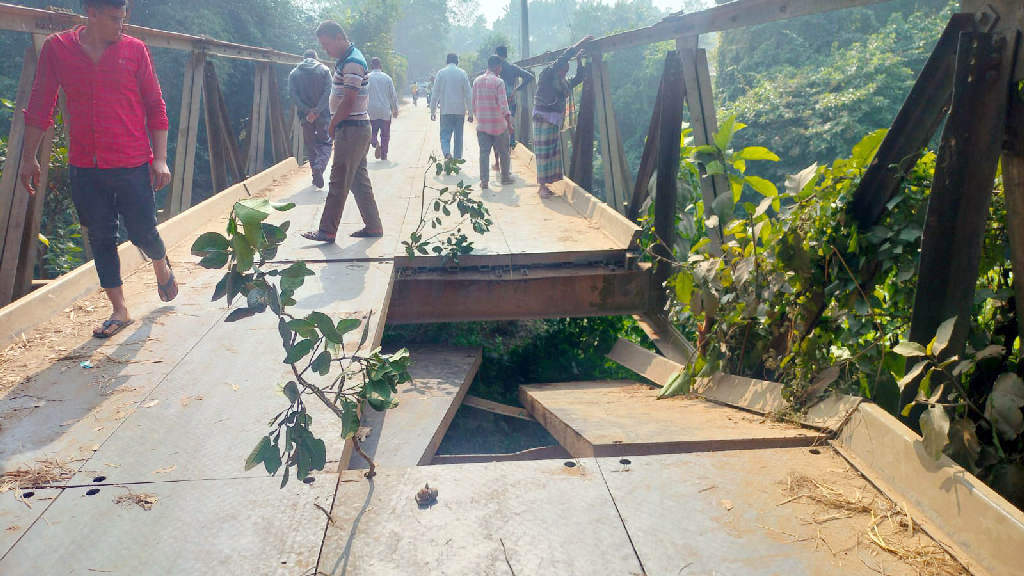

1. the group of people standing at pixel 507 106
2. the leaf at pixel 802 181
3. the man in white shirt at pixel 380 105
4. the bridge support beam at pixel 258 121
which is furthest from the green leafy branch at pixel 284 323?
the bridge support beam at pixel 258 121

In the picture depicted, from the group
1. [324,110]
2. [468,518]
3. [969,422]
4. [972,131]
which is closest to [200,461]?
[468,518]

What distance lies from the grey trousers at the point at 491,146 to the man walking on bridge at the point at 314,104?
1615 mm

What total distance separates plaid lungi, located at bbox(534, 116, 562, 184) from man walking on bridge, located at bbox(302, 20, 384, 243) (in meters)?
2.55

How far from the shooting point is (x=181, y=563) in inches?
77.0

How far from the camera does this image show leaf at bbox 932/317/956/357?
2172mm

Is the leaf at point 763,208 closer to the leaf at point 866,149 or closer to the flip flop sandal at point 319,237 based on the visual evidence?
the leaf at point 866,149

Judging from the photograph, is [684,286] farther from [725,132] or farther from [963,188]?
[963,188]

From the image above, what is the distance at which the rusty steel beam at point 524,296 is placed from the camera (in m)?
5.29

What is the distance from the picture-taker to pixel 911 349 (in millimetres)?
2229

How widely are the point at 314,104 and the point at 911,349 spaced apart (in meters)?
6.88

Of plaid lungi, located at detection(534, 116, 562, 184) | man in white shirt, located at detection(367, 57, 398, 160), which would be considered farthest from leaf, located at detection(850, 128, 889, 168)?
man in white shirt, located at detection(367, 57, 398, 160)

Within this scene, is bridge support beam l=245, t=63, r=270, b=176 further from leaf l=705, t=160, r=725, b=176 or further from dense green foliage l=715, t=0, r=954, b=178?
dense green foliage l=715, t=0, r=954, b=178

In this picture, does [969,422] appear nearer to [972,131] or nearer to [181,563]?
[972,131]

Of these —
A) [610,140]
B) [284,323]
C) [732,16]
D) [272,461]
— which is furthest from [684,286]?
[610,140]
